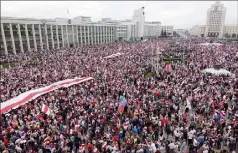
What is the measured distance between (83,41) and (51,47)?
58.4 feet

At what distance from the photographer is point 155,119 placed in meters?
12.5

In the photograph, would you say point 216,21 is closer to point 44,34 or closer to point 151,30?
point 151,30

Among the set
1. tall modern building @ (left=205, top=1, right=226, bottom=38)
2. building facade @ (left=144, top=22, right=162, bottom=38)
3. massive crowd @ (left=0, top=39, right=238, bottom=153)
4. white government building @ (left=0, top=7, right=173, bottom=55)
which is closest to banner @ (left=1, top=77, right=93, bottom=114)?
massive crowd @ (left=0, top=39, right=238, bottom=153)

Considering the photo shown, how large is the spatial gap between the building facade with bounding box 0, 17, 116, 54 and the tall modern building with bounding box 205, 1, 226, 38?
101m

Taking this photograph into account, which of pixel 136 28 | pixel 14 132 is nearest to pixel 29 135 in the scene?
pixel 14 132

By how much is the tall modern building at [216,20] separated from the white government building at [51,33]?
81479 mm

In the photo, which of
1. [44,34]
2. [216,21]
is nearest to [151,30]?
[216,21]

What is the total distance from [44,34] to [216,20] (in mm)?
134380

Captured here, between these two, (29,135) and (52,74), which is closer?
(29,135)

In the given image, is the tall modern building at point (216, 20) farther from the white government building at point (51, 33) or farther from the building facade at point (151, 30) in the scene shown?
the white government building at point (51, 33)

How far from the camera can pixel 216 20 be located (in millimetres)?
155125

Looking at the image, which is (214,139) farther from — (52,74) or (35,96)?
(52,74)

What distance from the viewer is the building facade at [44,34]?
50125 millimetres

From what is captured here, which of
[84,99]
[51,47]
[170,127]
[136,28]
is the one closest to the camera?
[170,127]
